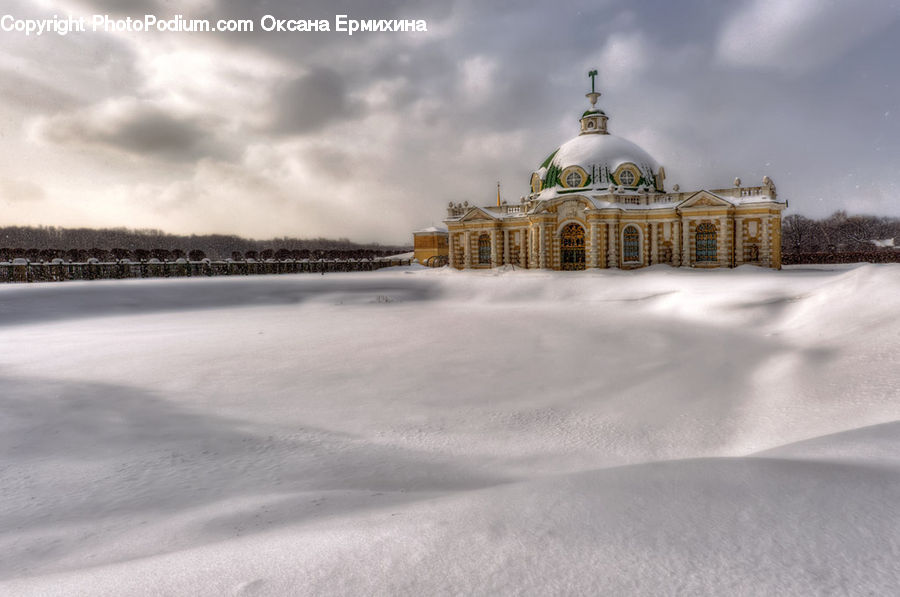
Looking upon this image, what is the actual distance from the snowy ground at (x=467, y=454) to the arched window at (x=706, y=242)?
16.4 metres

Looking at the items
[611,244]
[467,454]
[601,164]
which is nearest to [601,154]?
[601,164]

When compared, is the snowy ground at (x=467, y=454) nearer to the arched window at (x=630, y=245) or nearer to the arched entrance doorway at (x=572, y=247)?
the arched window at (x=630, y=245)

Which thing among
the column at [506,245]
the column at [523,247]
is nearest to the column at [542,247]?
the column at [523,247]

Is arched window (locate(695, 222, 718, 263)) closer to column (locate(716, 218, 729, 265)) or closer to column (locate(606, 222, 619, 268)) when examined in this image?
column (locate(716, 218, 729, 265))

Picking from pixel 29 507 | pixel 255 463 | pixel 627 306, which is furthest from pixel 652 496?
pixel 627 306

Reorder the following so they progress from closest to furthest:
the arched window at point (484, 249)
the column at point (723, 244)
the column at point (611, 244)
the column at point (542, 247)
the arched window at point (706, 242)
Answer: the column at point (723, 244), the arched window at point (706, 242), the column at point (611, 244), the column at point (542, 247), the arched window at point (484, 249)

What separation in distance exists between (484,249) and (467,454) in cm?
3250

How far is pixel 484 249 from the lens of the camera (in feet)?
124

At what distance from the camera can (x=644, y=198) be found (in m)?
33.3

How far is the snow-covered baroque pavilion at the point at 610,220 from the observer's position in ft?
99.8

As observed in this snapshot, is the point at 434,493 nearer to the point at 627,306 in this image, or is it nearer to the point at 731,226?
the point at 627,306

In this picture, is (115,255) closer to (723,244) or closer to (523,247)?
(523,247)

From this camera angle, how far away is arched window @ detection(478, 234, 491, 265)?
3747 cm

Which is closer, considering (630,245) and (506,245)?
(630,245)
